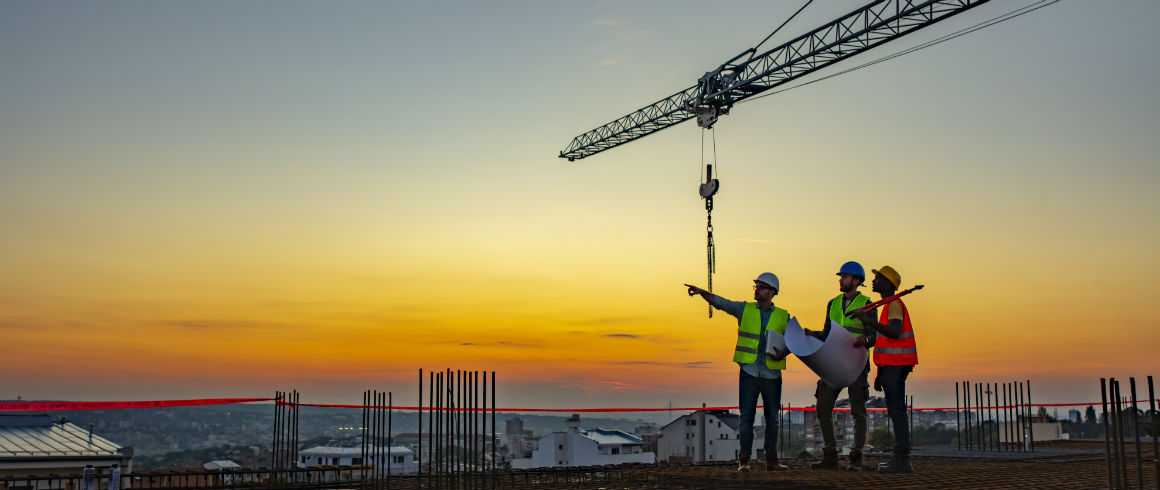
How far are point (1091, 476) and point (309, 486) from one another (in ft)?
30.0

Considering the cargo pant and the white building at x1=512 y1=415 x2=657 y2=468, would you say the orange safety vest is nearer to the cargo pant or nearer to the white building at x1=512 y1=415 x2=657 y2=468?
the cargo pant

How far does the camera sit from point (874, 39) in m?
33.3

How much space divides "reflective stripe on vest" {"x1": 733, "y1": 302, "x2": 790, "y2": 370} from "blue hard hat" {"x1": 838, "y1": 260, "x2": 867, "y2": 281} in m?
0.76

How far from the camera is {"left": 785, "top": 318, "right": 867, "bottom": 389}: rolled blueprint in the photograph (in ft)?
29.8

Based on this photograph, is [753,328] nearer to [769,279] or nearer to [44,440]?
[769,279]

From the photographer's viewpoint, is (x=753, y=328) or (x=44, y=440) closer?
(x=753, y=328)

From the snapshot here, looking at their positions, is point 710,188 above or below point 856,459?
above

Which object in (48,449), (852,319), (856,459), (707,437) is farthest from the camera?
(707,437)

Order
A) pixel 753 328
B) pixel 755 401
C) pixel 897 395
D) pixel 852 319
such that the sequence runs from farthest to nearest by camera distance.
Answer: pixel 755 401, pixel 753 328, pixel 852 319, pixel 897 395

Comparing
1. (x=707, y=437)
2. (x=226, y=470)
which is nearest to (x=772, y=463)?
(x=226, y=470)

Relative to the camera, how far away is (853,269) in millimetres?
9508

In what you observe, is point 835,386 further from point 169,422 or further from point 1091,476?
point 169,422

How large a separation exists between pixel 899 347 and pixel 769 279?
149 cm

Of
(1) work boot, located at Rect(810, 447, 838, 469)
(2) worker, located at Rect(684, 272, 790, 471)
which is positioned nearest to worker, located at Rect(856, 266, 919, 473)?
(1) work boot, located at Rect(810, 447, 838, 469)
